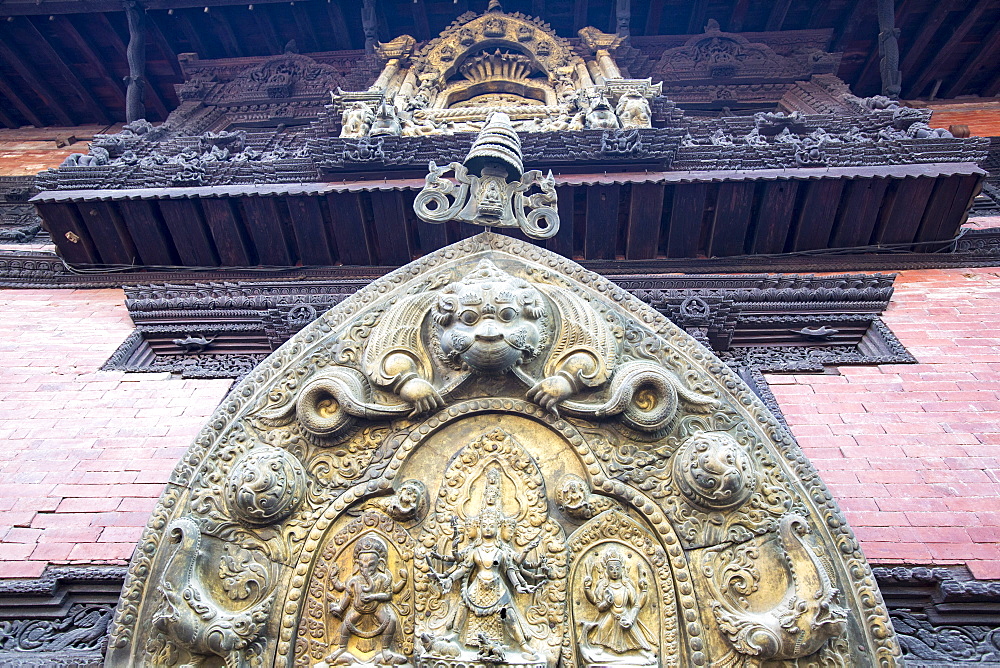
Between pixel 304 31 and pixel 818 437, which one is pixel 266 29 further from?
pixel 818 437

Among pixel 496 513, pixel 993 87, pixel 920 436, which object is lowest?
pixel 496 513

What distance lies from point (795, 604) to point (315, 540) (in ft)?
8.92

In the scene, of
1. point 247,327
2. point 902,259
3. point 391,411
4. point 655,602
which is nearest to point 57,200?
point 247,327

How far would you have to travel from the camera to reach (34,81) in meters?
12.0

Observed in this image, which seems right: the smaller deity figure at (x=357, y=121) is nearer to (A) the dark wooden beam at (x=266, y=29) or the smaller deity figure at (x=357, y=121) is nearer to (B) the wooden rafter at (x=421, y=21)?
(B) the wooden rafter at (x=421, y=21)

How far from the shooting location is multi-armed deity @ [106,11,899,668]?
3227mm

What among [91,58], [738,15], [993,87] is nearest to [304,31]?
[91,58]

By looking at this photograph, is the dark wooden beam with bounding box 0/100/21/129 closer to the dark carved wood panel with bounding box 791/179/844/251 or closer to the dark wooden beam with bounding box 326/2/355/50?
the dark wooden beam with bounding box 326/2/355/50

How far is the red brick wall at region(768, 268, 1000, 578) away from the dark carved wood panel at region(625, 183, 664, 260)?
225 centimetres

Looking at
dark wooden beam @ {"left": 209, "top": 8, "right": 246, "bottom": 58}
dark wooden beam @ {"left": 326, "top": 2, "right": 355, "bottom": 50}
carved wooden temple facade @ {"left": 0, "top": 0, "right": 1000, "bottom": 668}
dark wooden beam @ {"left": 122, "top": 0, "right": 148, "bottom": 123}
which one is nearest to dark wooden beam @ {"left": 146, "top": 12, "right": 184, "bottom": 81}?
dark wooden beam @ {"left": 122, "top": 0, "right": 148, "bottom": 123}

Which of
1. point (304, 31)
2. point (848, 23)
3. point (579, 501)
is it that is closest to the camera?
point (579, 501)

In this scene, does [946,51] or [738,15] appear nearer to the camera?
[946,51]

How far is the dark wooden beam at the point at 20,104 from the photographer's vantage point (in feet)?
39.8

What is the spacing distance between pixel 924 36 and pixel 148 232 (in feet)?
44.5
